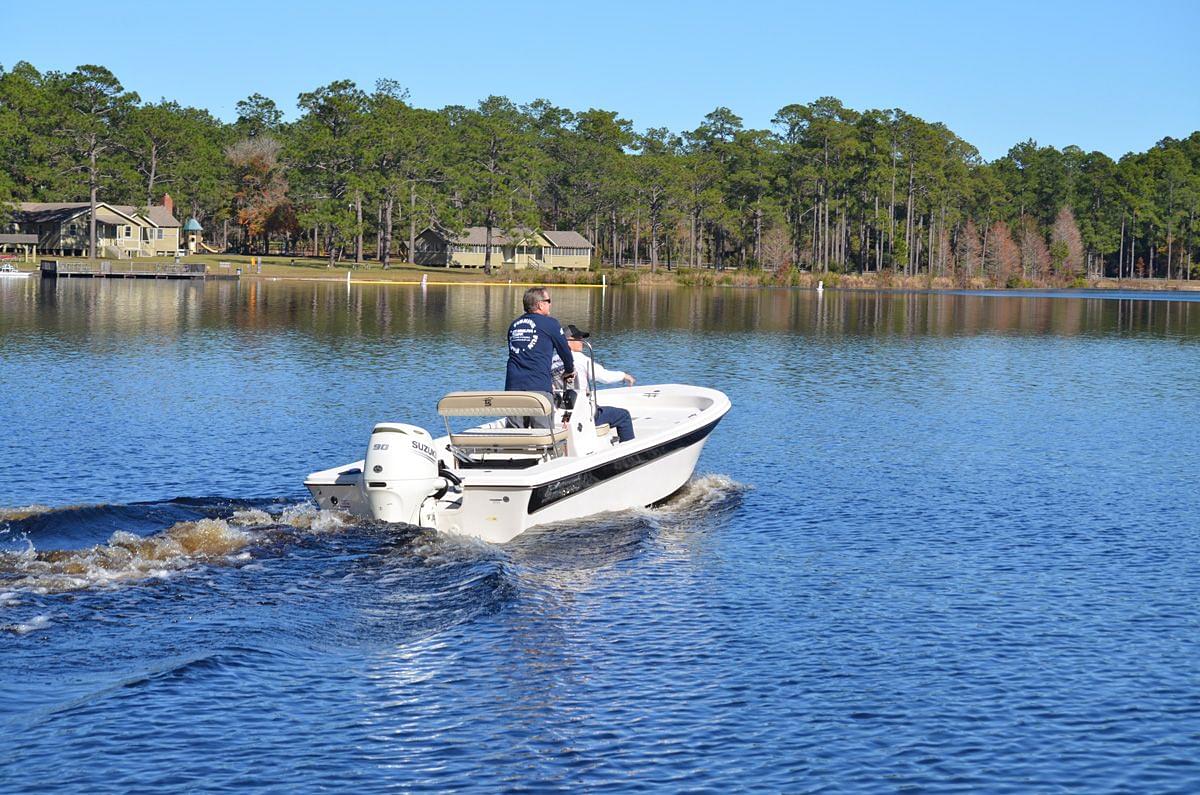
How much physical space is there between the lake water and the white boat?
0.34 meters

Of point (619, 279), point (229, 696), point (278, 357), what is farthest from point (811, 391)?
point (619, 279)

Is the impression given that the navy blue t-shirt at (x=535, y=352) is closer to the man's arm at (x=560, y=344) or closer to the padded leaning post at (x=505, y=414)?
the man's arm at (x=560, y=344)

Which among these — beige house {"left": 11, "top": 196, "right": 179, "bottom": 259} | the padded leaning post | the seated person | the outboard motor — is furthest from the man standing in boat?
beige house {"left": 11, "top": 196, "right": 179, "bottom": 259}

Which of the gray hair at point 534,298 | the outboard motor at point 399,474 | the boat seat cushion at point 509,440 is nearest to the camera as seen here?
the outboard motor at point 399,474

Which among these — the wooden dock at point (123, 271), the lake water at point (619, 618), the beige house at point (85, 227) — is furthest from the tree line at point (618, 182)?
the lake water at point (619, 618)

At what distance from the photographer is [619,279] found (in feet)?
353

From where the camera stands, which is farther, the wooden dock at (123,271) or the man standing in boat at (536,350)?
the wooden dock at (123,271)

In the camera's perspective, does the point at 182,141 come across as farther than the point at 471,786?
Yes

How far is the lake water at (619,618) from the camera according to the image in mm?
8844

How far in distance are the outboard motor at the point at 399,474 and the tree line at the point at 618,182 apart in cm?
8878

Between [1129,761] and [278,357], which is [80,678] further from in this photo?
[278,357]

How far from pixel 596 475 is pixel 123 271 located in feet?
277

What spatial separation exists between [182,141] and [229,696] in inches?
4461

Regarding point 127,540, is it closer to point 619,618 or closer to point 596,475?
point 619,618
